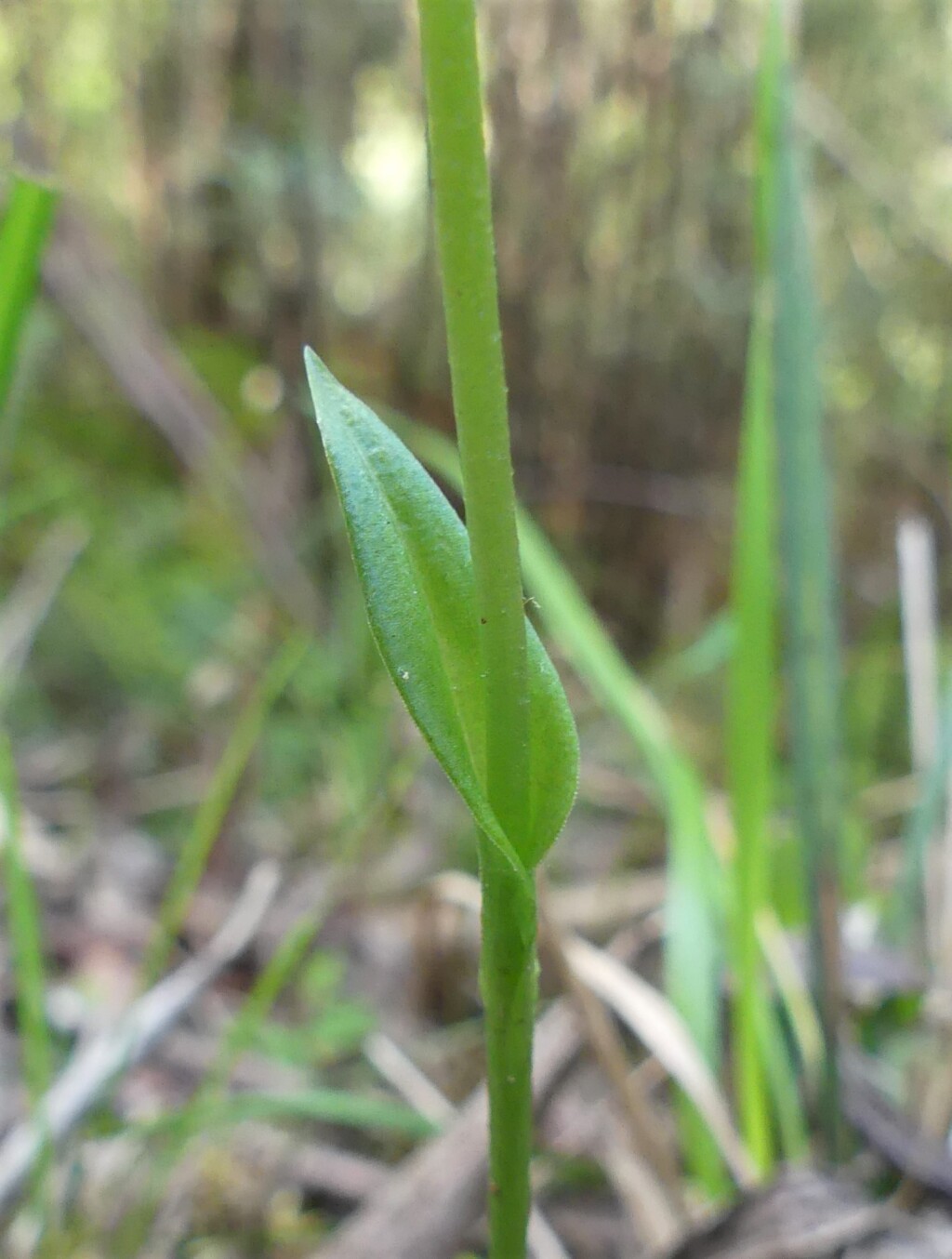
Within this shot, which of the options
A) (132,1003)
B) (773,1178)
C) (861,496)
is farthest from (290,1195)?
(861,496)

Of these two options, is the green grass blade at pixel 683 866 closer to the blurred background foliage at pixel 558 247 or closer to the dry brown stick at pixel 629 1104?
the dry brown stick at pixel 629 1104

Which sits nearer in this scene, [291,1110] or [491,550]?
[491,550]

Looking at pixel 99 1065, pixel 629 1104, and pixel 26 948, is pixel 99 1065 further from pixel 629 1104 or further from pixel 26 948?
pixel 629 1104

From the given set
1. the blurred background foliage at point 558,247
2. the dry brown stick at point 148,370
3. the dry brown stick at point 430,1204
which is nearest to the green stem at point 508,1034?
the dry brown stick at point 430,1204

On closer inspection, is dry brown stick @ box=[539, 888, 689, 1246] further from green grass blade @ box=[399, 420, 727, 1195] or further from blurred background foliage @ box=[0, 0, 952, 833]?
→ blurred background foliage @ box=[0, 0, 952, 833]

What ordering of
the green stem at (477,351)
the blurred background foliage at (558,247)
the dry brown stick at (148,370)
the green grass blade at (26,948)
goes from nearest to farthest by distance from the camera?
1. the green stem at (477,351)
2. the green grass blade at (26,948)
3. the dry brown stick at (148,370)
4. the blurred background foliage at (558,247)

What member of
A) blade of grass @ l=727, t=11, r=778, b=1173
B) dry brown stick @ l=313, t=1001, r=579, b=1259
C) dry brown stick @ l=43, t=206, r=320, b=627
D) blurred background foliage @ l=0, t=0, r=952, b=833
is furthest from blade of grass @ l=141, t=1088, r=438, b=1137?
blurred background foliage @ l=0, t=0, r=952, b=833

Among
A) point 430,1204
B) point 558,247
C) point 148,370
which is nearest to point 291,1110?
point 430,1204
